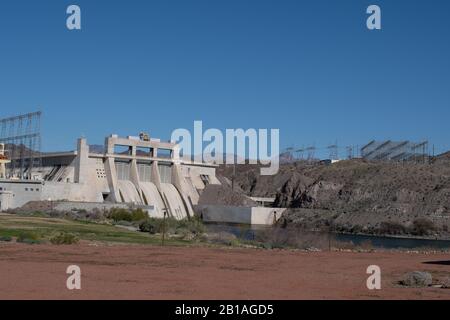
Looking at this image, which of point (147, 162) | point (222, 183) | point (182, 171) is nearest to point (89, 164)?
point (147, 162)

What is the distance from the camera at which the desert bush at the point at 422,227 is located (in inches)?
3684

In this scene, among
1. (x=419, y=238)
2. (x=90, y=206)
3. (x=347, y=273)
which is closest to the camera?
(x=347, y=273)

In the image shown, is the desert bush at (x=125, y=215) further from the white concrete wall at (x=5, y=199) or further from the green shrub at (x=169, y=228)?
the green shrub at (x=169, y=228)

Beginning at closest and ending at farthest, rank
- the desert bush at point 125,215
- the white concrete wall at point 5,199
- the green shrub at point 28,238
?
the green shrub at point 28,238, the desert bush at point 125,215, the white concrete wall at point 5,199

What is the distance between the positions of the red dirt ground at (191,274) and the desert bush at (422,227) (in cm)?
6217

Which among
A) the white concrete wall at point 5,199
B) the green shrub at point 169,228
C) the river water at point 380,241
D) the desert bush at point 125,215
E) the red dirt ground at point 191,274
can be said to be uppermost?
the white concrete wall at point 5,199

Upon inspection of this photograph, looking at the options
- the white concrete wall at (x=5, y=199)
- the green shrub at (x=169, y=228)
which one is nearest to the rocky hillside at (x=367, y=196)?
the green shrub at (x=169, y=228)

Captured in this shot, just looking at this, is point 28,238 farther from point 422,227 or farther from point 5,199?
point 422,227

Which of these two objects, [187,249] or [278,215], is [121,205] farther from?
[187,249]

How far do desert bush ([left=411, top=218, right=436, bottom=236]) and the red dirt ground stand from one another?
62172 mm

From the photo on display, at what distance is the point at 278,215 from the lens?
11344 cm

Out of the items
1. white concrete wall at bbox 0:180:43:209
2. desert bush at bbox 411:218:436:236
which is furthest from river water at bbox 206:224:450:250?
white concrete wall at bbox 0:180:43:209

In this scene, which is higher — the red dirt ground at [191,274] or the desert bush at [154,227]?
the desert bush at [154,227]

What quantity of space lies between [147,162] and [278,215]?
2525 centimetres
